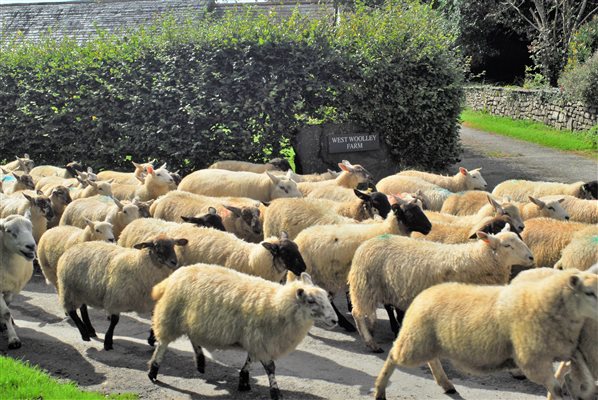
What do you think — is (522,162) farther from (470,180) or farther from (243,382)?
(243,382)

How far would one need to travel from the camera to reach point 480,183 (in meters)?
14.7

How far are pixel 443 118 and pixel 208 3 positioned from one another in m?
14.3

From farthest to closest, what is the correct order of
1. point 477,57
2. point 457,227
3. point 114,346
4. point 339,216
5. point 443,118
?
point 477,57 < point 443,118 < point 339,216 < point 457,227 < point 114,346

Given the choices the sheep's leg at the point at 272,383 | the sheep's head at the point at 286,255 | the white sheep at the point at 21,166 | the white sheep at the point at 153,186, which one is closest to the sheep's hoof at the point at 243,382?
the sheep's leg at the point at 272,383

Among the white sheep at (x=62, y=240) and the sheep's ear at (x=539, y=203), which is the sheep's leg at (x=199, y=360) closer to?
the white sheep at (x=62, y=240)

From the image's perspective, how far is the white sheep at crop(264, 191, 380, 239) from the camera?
34.3 ft

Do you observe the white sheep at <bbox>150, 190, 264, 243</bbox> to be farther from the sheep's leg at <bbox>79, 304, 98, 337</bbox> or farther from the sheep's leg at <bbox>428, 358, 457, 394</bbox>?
the sheep's leg at <bbox>428, 358, 457, 394</bbox>

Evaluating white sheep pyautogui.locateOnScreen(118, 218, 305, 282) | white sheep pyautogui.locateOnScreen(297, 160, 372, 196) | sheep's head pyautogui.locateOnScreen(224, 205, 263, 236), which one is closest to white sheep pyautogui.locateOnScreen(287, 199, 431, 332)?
white sheep pyautogui.locateOnScreen(118, 218, 305, 282)

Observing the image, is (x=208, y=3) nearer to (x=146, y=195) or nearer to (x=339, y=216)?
(x=146, y=195)

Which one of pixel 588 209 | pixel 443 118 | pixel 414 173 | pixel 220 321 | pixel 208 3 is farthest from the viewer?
pixel 208 3

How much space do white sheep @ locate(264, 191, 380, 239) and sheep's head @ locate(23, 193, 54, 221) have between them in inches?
139

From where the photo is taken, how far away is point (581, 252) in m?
8.66

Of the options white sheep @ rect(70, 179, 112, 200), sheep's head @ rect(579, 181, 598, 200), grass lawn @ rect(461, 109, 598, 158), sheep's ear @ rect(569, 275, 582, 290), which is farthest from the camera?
grass lawn @ rect(461, 109, 598, 158)

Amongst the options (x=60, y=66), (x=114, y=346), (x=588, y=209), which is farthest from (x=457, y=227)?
(x=60, y=66)
